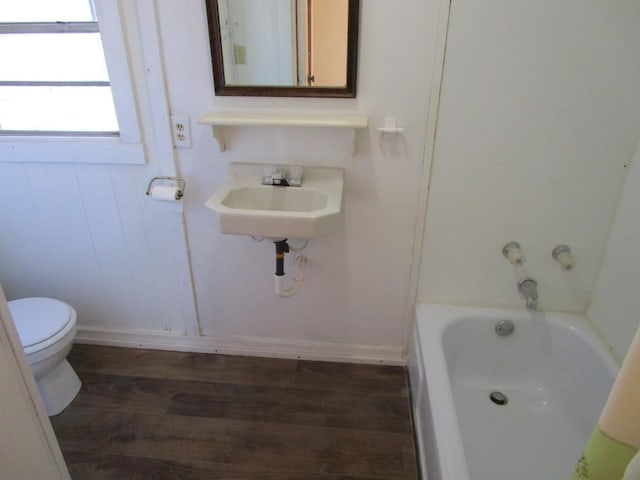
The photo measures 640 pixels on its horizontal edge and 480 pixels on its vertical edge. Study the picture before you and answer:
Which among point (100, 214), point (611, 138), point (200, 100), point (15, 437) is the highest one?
point (200, 100)

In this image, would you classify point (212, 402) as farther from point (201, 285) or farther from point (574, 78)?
point (574, 78)

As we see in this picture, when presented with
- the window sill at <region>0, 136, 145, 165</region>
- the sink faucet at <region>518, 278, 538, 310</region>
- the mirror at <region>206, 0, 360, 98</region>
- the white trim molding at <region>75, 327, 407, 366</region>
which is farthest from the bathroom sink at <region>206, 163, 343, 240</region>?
the sink faucet at <region>518, 278, 538, 310</region>

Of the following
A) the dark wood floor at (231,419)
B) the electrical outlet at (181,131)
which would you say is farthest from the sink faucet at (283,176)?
the dark wood floor at (231,419)

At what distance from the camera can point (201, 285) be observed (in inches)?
78.9

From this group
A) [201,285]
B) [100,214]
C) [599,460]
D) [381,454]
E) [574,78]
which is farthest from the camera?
[201,285]

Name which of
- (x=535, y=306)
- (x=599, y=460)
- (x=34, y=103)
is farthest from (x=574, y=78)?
(x=34, y=103)

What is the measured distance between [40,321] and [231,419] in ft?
2.91

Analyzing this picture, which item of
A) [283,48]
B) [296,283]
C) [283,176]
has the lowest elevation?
[296,283]

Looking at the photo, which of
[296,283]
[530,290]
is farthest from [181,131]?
[530,290]

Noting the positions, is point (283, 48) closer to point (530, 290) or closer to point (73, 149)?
point (73, 149)

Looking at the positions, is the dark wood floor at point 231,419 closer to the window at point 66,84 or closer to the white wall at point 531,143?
the white wall at point 531,143

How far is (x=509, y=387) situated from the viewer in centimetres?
184

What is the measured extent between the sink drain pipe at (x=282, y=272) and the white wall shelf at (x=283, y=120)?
454 millimetres

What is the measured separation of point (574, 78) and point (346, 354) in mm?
1509
